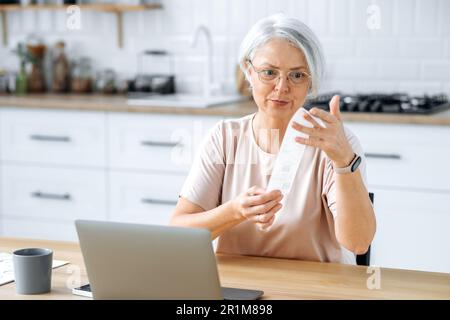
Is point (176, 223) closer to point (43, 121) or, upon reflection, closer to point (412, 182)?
point (412, 182)

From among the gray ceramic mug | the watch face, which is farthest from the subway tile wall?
the gray ceramic mug

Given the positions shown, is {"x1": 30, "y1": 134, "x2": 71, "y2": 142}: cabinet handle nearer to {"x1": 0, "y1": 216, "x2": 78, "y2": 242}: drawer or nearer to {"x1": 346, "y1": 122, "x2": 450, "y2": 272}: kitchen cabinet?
{"x1": 0, "y1": 216, "x2": 78, "y2": 242}: drawer

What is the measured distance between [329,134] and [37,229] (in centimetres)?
264

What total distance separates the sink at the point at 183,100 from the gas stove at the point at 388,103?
0.46m

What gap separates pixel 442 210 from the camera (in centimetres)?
328

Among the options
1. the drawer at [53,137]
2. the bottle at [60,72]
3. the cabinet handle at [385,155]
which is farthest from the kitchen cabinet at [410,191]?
the bottle at [60,72]

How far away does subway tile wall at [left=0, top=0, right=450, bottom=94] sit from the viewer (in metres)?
3.86

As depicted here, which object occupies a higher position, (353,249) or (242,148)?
(242,148)

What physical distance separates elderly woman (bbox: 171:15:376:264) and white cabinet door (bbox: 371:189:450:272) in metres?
1.27

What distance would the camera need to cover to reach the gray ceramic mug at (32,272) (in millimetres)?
1636

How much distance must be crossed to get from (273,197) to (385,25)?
2374 millimetres

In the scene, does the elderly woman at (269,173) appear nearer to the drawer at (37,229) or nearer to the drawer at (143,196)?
the drawer at (143,196)
